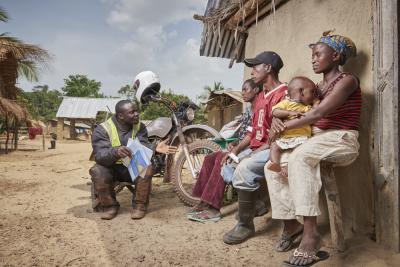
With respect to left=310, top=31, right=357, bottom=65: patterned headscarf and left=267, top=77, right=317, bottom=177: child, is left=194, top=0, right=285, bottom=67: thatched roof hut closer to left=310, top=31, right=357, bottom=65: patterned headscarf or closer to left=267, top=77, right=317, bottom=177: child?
left=310, top=31, right=357, bottom=65: patterned headscarf

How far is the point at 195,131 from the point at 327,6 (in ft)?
7.71

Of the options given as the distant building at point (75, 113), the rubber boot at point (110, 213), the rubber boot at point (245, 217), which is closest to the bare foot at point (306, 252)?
the rubber boot at point (245, 217)

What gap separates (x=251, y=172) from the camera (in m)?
2.78

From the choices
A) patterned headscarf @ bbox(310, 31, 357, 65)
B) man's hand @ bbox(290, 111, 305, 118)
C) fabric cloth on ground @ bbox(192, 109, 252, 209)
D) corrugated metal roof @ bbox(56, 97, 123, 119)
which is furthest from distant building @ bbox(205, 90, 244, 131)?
corrugated metal roof @ bbox(56, 97, 123, 119)

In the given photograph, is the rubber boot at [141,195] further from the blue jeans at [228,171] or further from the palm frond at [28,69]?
the palm frond at [28,69]

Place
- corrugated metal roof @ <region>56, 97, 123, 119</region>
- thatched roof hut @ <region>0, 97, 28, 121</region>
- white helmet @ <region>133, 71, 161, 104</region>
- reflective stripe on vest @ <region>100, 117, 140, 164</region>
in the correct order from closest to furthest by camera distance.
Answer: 1. reflective stripe on vest @ <region>100, 117, 140, 164</region>
2. white helmet @ <region>133, 71, 161, 104</region>
3. thatched roof hut @ <region>0, 97, 28, 121</region>
4. corrugated metal roof @ <region>56, 97, 123, 119</region>

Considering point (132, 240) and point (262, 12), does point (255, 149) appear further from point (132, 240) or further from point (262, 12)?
point (262, 12)

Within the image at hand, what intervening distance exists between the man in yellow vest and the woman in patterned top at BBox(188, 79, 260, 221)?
543mm

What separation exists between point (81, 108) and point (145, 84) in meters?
28.2

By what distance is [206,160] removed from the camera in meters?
3.63

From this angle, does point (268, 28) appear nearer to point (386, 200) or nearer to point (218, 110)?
point (386, 200)

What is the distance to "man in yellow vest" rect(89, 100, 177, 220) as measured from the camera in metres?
3.55

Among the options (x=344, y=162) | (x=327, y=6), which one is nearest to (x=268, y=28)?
(x=327, y=6)

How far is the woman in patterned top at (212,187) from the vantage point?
341cm
